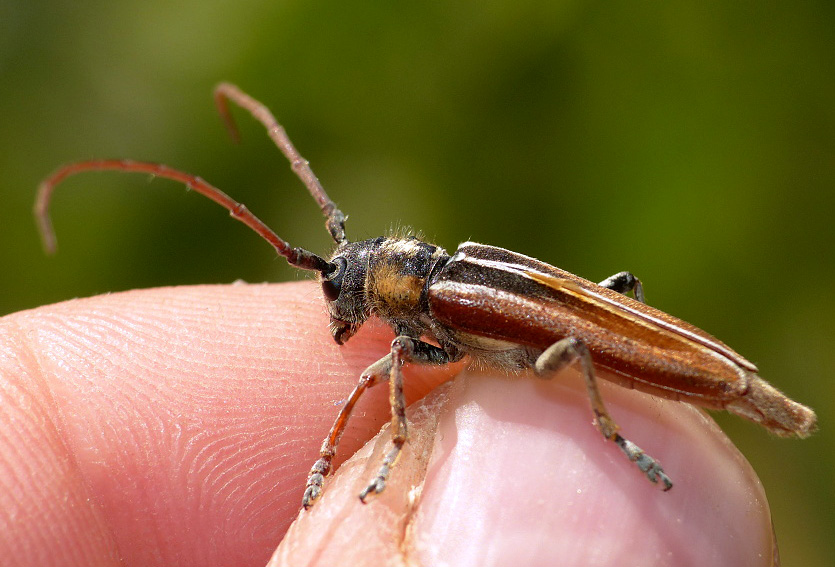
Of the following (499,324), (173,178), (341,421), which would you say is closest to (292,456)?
(341,421)

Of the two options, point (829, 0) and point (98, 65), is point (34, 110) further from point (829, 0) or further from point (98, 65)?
point (829, 0)

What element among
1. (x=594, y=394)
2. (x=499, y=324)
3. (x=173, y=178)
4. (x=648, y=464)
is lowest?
(x=648, y=464)

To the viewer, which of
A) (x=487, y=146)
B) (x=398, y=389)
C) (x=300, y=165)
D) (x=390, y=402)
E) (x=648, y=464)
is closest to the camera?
(x=648, y=464)

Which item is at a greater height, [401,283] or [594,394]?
[401,283]

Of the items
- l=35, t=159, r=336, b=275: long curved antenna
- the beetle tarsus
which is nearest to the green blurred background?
l=35, t=159, r=336, b=275: long curved antenna

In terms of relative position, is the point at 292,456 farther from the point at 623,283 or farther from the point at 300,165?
the point at 623,283

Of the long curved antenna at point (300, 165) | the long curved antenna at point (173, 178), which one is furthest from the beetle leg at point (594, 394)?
the long curved antenna at point (300, 165)

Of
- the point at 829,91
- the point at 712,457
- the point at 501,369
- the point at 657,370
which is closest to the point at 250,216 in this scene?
the point at 501,369
